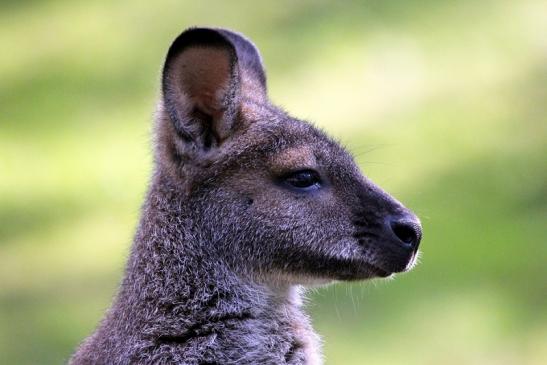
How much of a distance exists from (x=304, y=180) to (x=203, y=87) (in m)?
0.65

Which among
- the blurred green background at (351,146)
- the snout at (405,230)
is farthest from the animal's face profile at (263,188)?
the blurred green background at (351,146)

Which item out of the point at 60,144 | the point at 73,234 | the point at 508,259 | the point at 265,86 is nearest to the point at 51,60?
the point at 60,144

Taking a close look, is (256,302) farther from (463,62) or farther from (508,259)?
(463,62)

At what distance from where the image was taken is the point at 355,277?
6.16m

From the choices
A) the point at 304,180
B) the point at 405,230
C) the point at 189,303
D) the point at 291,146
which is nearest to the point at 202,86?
the point at 291,146

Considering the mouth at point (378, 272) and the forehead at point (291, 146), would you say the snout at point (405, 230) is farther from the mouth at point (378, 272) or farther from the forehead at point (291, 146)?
the forehead at point (291, 146)

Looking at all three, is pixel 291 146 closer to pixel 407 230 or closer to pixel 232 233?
pixel 232 233

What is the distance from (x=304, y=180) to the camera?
6164 mm

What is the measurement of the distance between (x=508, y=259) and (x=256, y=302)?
6.60 m

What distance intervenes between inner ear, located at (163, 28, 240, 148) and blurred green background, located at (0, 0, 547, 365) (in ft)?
13.3

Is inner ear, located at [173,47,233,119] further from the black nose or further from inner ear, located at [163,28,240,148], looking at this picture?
the black nose

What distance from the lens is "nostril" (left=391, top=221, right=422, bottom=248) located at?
19.9 feet

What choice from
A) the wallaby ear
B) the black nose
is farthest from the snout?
the wallaby ear

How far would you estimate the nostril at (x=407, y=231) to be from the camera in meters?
6.05
